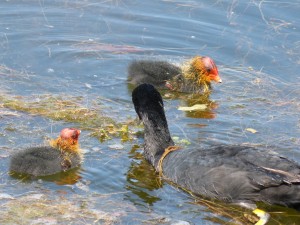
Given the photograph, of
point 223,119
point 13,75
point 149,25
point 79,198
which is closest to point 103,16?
point 149,25

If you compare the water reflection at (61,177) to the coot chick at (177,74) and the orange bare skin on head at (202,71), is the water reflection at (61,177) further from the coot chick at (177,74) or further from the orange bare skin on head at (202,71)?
the orange bare skin on head at (202,71)

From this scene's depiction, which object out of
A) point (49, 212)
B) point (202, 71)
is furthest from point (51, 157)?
point (202, 71)

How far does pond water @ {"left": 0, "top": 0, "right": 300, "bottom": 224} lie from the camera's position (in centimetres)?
720

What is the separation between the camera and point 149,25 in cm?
1118

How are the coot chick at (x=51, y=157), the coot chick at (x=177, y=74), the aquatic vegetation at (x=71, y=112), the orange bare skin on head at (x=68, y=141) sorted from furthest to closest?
1. the coot chick at (x=177, y=74)
2. the aquatic vegetation at (x=71, y=112)
3. the orange bare skin on head at (x=68, y=141)
4. the coot chick at (x=51, y=157)

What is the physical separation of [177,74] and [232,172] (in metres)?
2.71

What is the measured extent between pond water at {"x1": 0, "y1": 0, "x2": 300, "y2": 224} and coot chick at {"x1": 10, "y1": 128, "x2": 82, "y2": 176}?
0.31ft

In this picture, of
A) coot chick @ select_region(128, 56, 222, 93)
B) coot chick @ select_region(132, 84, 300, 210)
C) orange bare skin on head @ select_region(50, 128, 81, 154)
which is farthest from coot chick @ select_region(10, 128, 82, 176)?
coot chick @ select_region(128, 56, 222, 93)

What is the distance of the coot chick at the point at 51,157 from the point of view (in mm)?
7418

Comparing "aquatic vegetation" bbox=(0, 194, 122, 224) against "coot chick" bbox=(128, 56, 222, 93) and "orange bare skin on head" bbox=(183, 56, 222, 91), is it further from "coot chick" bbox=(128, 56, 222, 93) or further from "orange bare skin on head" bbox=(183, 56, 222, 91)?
"orange bare skin on head" bbox=(183, 56, 222, 91)

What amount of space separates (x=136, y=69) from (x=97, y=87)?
49cm

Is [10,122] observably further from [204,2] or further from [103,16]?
[204,2]

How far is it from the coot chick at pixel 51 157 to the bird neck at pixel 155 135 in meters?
0.73

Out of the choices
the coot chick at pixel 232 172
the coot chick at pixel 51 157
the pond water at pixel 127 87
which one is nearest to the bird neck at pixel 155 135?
the coot chick at pixel 232 172
